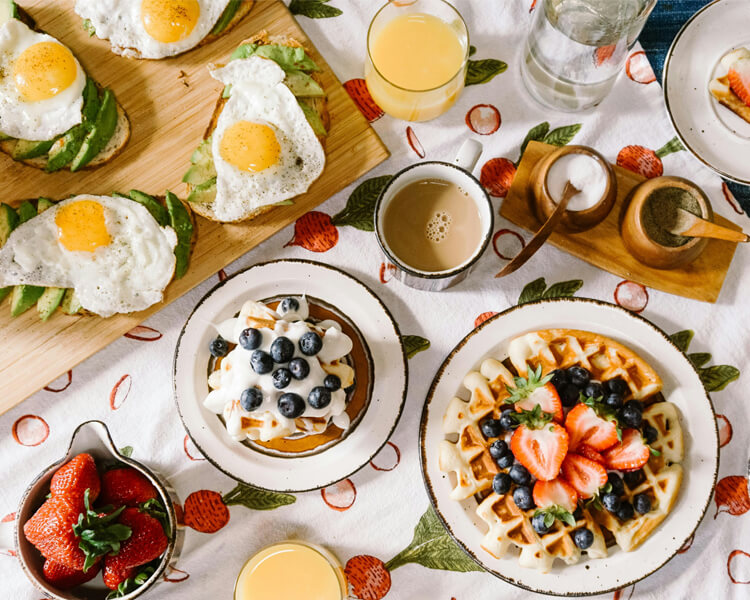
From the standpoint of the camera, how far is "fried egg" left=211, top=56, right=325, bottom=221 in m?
2.30

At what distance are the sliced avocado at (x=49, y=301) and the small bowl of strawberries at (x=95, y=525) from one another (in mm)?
418

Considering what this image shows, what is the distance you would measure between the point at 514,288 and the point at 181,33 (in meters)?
1.46

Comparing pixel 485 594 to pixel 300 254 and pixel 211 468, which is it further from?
pixel 300 254

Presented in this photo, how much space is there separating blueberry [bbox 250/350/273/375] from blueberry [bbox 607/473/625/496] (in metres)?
1.13

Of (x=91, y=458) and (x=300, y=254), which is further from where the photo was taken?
(x=300, y=254)

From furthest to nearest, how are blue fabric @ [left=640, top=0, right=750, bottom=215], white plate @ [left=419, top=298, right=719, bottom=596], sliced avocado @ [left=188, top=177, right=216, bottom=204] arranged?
blue fabric @ [left=640, top=0, right=750, bottom=215]
sliced avocado @ [left=188, top=177, right=216, bottom=204]
white plate @ [left=419, top=298, right=719, bottom=596]

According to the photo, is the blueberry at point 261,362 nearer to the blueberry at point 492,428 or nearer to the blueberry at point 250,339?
the blueberry at point 250,339

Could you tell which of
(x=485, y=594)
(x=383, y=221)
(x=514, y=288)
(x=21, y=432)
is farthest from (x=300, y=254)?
(x=485, y=594)

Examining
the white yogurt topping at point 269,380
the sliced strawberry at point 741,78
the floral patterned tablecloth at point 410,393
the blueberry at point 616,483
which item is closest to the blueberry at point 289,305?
the white yogurt topping at point 269,380

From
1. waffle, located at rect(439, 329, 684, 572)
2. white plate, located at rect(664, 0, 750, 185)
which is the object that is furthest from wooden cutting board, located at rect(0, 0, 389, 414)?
white plate, located at rect(664, 0, 750, 185)

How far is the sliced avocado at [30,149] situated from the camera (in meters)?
2.36

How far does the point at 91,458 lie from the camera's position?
2.20 meters

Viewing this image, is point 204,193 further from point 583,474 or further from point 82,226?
point 583,474

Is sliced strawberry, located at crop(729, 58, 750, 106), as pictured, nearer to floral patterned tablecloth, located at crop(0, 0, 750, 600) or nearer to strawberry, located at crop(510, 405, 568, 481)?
floral patterned tablecloth, located at crop(0, 0, 750, 600)
